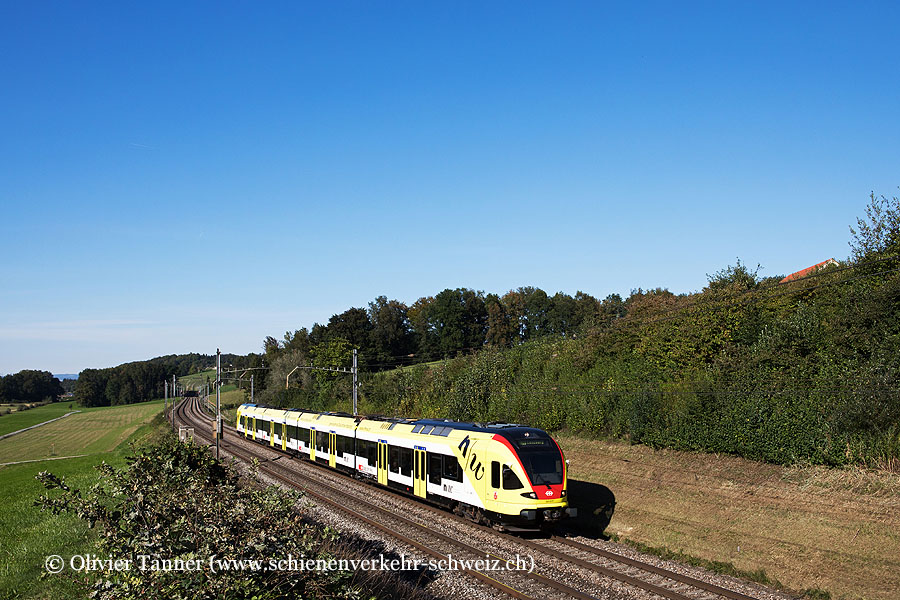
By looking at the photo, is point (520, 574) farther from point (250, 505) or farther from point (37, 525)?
point (37, 525)

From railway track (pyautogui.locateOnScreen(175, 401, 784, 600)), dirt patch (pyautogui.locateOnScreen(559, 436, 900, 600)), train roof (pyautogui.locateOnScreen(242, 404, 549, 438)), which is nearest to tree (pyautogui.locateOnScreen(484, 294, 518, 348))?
train roof (pyautogui.locateOnScreen(242, 404, 549, 438))

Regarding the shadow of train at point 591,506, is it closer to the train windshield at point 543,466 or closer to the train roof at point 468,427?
the train windshield at point 543,466

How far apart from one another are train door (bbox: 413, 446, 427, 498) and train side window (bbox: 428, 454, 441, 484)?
474 millimetres

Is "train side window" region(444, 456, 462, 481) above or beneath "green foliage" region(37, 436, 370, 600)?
beneath

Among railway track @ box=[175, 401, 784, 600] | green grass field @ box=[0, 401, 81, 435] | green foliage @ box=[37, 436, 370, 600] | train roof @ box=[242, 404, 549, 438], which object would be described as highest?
green foliage @ box=[37, 436, 370, 600]

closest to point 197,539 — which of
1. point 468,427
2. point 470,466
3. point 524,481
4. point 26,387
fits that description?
point 524,481

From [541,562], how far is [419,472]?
26.3 feet

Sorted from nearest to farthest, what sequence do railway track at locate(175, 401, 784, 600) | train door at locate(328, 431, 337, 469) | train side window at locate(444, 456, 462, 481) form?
railway track at locate(175, 401, 784, 600), train side window at locate(444, 456, 462, 481), train door at locate(328, 431, 337, 469)

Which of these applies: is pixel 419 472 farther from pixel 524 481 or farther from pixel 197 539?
pixel 197 539

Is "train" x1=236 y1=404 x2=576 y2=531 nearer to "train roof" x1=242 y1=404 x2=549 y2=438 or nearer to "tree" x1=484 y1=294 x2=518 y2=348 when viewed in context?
"train roof" x1=242 y1=404 x2=549 y2=438

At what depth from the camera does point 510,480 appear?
1823 cm

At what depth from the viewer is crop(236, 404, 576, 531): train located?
18094mm

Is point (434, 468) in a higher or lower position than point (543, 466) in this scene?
lower

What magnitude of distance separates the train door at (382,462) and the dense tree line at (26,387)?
657 ft
